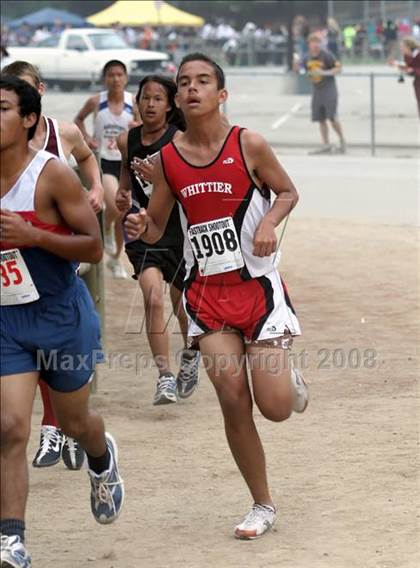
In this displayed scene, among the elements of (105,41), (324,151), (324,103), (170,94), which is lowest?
(105,41)

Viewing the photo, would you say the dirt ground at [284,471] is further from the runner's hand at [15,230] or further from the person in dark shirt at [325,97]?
the person in dark shirt at [325,97]

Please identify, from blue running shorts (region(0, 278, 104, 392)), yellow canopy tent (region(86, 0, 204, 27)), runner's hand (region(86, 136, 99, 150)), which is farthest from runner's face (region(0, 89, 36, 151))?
yellow canopy tent (region(86, 0, 204, 27))

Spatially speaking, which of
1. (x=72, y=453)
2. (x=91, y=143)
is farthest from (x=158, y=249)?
(x=91, y=143)

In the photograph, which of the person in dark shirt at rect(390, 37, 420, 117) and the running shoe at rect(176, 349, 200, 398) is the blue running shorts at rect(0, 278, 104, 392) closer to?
the running shoe at rect(176, 349, 200, 398)

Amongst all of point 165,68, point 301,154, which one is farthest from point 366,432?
point 165,68

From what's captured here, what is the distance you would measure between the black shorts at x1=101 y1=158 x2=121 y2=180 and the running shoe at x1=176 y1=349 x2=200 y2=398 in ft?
13.1

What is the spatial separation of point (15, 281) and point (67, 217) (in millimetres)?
321

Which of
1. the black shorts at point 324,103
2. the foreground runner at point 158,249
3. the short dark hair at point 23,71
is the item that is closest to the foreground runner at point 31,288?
the short dark hair at point 23,71

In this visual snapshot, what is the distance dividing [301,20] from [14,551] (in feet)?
159

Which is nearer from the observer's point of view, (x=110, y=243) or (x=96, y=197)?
(x=96, y=197)

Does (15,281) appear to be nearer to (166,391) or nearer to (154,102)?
(166,391)

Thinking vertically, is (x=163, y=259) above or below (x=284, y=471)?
above

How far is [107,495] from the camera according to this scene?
592 cm

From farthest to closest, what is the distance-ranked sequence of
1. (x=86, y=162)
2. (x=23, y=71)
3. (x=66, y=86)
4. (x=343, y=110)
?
(x=66, y=86)
(x=343, y=110)
(x=86, y=162)
(x=23, y=71)
